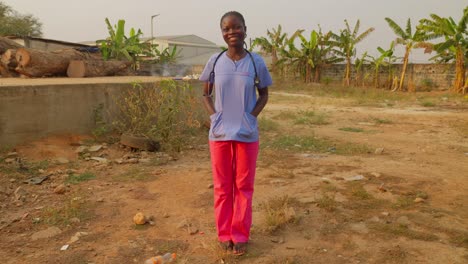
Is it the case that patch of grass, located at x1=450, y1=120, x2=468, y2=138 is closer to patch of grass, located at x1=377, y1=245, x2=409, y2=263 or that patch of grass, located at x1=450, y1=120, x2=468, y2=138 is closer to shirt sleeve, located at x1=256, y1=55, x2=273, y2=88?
patch of grass, located at x1=377, y1=245, x2=409, y2=263

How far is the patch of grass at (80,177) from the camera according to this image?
4.10m

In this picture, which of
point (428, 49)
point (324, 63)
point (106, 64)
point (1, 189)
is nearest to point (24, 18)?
point (324, 63)

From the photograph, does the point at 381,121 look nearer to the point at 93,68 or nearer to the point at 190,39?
the point at 93,68

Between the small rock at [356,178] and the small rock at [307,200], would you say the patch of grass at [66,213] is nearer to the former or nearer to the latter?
the small rock at [307,200]

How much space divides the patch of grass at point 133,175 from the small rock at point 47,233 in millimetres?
1345

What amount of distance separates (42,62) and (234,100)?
5337 mm

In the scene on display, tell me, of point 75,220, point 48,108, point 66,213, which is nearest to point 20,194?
point 66,213

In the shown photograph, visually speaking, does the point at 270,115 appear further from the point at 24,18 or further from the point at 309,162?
the point at 24,18

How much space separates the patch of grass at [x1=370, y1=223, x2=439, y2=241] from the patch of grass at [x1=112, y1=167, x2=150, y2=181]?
2.46 meters

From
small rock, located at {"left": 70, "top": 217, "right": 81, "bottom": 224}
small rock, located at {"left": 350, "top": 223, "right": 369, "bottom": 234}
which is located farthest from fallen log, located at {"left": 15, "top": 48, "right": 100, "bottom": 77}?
small rock, located at {"left": 350, "top": 223, "right": 369, "bottom": 234}

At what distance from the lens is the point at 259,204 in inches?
137

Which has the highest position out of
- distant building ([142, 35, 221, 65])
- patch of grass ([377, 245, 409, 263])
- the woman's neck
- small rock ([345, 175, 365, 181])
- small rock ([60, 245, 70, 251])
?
distant building ([142, 35, 221, 65])

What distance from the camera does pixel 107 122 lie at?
5.82 metres

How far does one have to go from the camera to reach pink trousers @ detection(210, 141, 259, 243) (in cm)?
244
